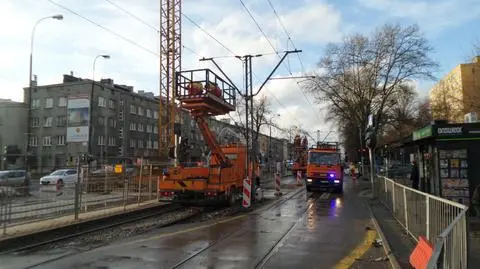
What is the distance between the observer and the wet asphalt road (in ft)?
30.3

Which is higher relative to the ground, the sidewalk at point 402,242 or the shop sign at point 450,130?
the shop sign at point 450,130

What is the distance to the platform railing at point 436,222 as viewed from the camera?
5.32 metres

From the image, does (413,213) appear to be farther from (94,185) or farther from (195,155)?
(195,155)

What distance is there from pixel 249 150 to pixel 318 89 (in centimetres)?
3339

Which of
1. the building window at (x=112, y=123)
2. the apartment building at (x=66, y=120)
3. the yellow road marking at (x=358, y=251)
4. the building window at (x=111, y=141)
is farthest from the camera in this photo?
the building window at (x=112, y=123)

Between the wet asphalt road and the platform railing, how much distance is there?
4.26ft

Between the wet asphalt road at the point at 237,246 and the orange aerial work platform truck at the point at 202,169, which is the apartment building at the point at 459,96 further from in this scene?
the wet asphalt road at the point at 237,246

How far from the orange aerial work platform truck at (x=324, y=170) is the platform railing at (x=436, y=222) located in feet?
48.0

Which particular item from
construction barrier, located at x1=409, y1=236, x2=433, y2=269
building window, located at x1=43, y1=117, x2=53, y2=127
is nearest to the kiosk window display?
construction barrier, located at x1=409, y1=236, x2=433, y2=269

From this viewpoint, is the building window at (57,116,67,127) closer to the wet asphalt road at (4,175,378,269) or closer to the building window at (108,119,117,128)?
the building window at (108,119,117,128)


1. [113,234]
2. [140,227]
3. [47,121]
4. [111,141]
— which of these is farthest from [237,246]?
[47,121]

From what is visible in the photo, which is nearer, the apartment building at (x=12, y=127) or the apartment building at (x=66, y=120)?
the apartment building at (x=12, y=127)

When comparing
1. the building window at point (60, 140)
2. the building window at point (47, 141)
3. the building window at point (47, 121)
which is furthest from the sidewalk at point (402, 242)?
the building window at point (47, 121)

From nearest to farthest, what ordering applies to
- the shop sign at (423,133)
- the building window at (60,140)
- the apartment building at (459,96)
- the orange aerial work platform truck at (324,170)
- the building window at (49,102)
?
the shop sign at (423,133) → the orange aerial work platform truck at (324,170) → the apartment building at (459,96) → the building window at (60,140) → the building window at (49,102)
